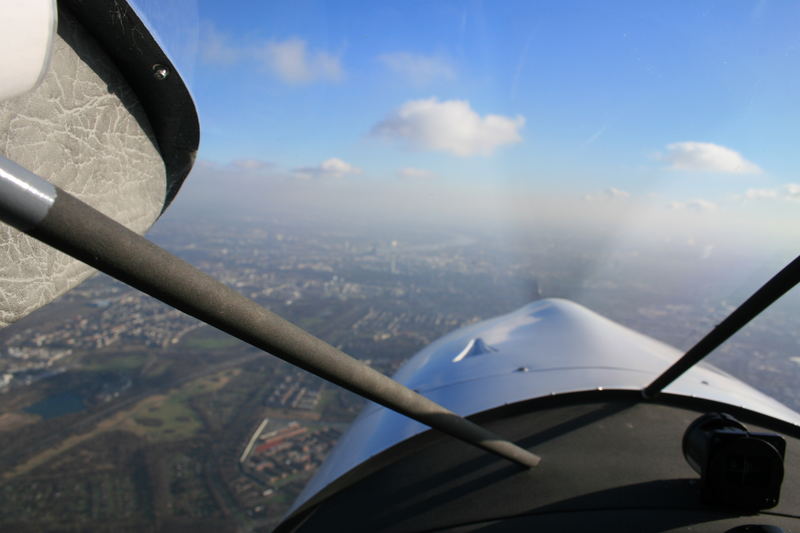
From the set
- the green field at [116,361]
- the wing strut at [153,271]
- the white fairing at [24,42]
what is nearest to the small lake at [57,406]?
the green field at [116,361]

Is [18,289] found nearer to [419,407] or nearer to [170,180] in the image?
[170,180]

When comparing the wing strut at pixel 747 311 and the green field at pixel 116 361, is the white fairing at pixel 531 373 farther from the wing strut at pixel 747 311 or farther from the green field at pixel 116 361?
the green field at pixel 116 361

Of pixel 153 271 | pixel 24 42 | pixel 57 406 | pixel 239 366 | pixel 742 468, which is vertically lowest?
pixel 57 406

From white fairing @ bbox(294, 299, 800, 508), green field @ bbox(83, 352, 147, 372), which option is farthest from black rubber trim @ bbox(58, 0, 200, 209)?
green field @ bbox(83, 352, 147, 372)

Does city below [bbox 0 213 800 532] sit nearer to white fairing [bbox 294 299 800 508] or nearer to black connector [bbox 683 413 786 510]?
white fairing [bbox 294 299 800 508]

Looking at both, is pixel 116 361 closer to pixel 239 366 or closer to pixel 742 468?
pixel 239 366

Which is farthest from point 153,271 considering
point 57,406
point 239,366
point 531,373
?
point 239,366
